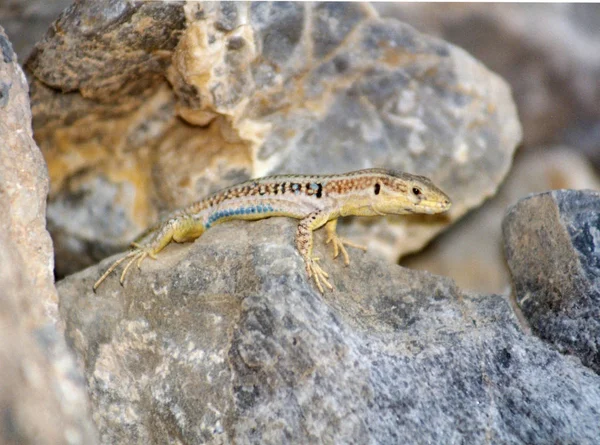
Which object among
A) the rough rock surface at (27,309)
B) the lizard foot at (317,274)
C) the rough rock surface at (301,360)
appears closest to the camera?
the rough rock surface at (27,309)

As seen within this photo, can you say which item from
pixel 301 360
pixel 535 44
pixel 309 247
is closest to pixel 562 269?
pixel 309 247

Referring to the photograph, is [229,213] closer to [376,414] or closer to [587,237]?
[376,414]

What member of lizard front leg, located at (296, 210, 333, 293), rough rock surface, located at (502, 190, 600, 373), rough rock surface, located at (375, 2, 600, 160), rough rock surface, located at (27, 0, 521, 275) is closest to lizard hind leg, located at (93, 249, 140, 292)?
lizard front leg, located at (296, 210, 333, 293)

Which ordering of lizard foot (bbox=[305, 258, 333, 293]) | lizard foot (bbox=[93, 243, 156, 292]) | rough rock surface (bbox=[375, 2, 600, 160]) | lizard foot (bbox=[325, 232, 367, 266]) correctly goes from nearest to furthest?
lizard foot (bbox=[305, 258, 333, 293]) < lizard foot (bbox=[93, 243, 156, 292]) < lizard foot (bbox=[325, 232, 367, 266]) < rough rock surface (bbox=[375, 2, 600, 160])

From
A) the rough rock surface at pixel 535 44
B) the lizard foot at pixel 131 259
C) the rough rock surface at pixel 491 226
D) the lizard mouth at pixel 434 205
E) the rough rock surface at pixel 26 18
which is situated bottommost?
the rough rock surface at pixel 491 226

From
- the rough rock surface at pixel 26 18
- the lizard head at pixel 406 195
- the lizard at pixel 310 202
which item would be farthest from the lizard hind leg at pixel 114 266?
the rough rock surface at pixel 26 18

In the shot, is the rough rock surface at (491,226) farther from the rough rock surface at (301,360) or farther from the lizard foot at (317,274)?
the lizard foot at (317,274)

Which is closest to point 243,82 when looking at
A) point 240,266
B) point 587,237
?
point 240,266

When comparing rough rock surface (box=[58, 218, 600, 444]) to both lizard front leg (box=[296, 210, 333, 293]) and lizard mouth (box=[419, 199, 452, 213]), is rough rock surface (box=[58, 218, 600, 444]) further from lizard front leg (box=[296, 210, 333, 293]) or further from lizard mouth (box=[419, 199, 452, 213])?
lizard mouth (box=[419, 199, 452, 213])
